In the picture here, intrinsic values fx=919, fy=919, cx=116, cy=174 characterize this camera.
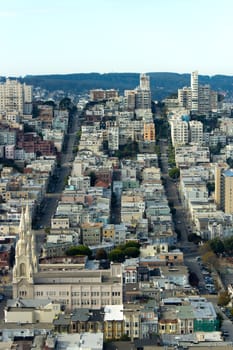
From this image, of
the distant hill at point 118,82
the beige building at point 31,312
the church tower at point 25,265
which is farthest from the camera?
the distant hill at point 118,82

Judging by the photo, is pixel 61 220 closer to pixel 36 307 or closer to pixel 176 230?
pixel 176 230

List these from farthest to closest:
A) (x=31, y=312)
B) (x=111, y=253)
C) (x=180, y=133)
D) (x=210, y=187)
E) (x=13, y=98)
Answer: (x=13, y=98), (x=180, y=133), (x=210, y=187), (x=111, y=253), (x=31, y=312)

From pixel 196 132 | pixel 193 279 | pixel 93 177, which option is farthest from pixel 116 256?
pixel 196 132

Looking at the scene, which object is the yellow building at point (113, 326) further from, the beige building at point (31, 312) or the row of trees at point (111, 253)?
the row of trees at point (111, 253)

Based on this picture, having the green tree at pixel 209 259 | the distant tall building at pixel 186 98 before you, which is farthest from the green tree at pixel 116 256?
the distant tall building at pixel 186 98

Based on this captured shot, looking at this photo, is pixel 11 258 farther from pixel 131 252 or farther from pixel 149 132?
pixel 149 132

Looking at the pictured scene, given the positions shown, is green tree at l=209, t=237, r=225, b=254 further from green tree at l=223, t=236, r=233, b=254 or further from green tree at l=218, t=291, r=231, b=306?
green tree at l=218, t=291, r=231, b=306
